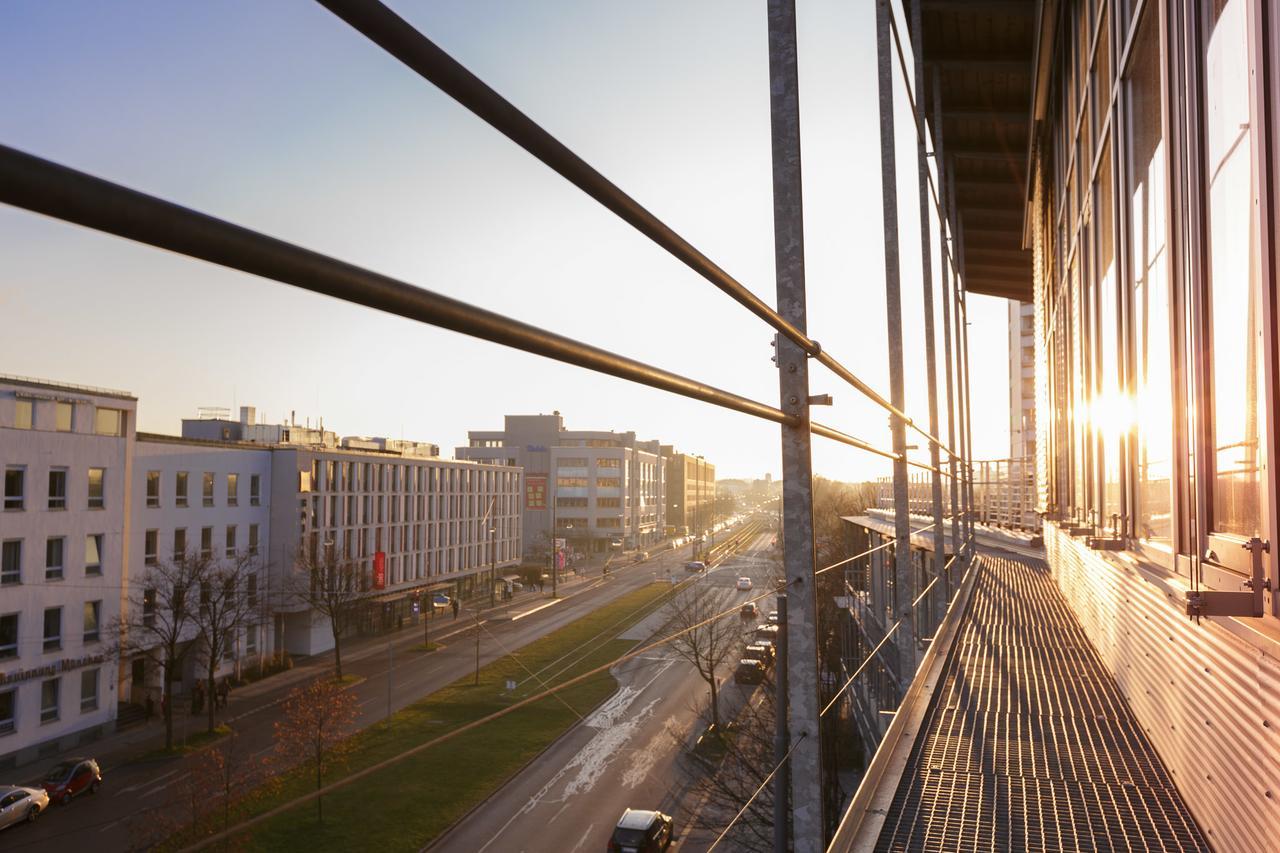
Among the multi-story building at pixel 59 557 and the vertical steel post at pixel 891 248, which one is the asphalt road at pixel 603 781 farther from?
the multi-story building at pixel 59 557

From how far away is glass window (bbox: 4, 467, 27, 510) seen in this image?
17.6 m

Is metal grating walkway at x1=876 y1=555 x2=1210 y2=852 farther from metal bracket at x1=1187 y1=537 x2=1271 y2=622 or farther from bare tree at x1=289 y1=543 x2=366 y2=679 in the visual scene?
bare tree at x1=289 y1=543 x2=366 y2=679

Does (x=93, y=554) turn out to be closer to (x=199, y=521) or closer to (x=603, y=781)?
(x=199, y=521)

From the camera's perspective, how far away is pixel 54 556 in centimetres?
1888

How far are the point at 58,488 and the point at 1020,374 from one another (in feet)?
146

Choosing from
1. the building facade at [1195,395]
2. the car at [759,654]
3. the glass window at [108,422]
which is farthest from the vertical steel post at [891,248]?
the glass window at [108,422]

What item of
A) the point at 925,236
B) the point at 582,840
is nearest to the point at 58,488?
the point at 582,840

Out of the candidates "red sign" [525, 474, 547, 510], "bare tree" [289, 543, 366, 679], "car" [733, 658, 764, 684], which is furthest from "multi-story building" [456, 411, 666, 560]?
"car" [733, 658, 764, 684]

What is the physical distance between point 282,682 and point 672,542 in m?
52.0

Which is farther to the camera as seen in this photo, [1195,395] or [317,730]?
[317,730]

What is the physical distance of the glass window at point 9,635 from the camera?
17.4 metres

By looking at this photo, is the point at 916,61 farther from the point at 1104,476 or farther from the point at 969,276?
the point at 969,276

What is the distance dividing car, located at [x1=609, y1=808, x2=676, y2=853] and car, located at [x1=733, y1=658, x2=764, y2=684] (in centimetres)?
980

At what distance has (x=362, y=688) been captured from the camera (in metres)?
23.5
